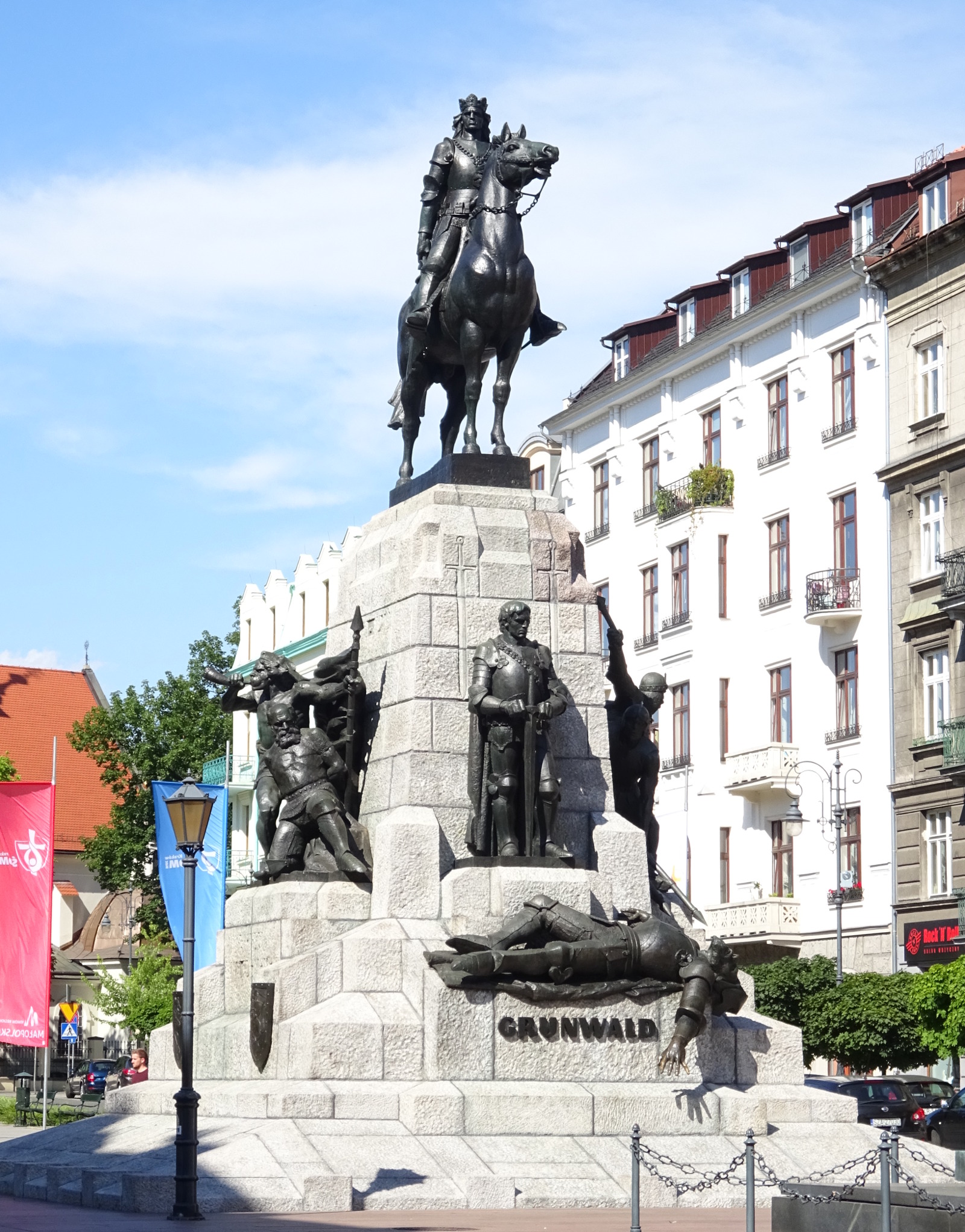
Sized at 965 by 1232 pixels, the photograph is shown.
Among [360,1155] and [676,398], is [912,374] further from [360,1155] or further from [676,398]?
[360,1155]

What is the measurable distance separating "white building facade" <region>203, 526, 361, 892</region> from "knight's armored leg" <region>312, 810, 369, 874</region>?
4891 centimetres

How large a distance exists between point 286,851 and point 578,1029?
3.57 meters

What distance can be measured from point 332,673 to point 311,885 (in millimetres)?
2224

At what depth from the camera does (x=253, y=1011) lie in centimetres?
1955

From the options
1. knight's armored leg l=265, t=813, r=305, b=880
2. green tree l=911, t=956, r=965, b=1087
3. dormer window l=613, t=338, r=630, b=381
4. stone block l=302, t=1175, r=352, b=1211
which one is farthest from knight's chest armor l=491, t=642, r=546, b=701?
dormer window l=613, t=338, r=630, b=381

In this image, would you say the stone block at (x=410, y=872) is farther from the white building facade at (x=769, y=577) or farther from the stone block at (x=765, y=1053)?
the white building facade at (x=769, y=577)

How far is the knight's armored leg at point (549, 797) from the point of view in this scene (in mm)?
20141

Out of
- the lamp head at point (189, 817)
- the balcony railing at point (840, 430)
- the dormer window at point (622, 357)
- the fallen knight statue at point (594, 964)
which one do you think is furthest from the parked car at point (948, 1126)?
the dormer window at point (622, 357)

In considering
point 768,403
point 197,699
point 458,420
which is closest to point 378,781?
point 458,420

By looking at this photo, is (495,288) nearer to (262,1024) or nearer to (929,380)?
(262,1024)

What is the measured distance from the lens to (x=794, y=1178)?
17.3m

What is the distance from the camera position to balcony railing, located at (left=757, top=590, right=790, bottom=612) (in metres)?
54.4

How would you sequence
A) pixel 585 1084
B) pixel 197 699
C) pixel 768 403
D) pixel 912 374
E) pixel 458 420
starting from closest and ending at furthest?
pixel 585 1084, pixel 458 420, pixel 912 374, pixel 768 403, pixel 197 699

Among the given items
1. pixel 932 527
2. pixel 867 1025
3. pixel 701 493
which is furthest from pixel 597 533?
pixel 867 1025
